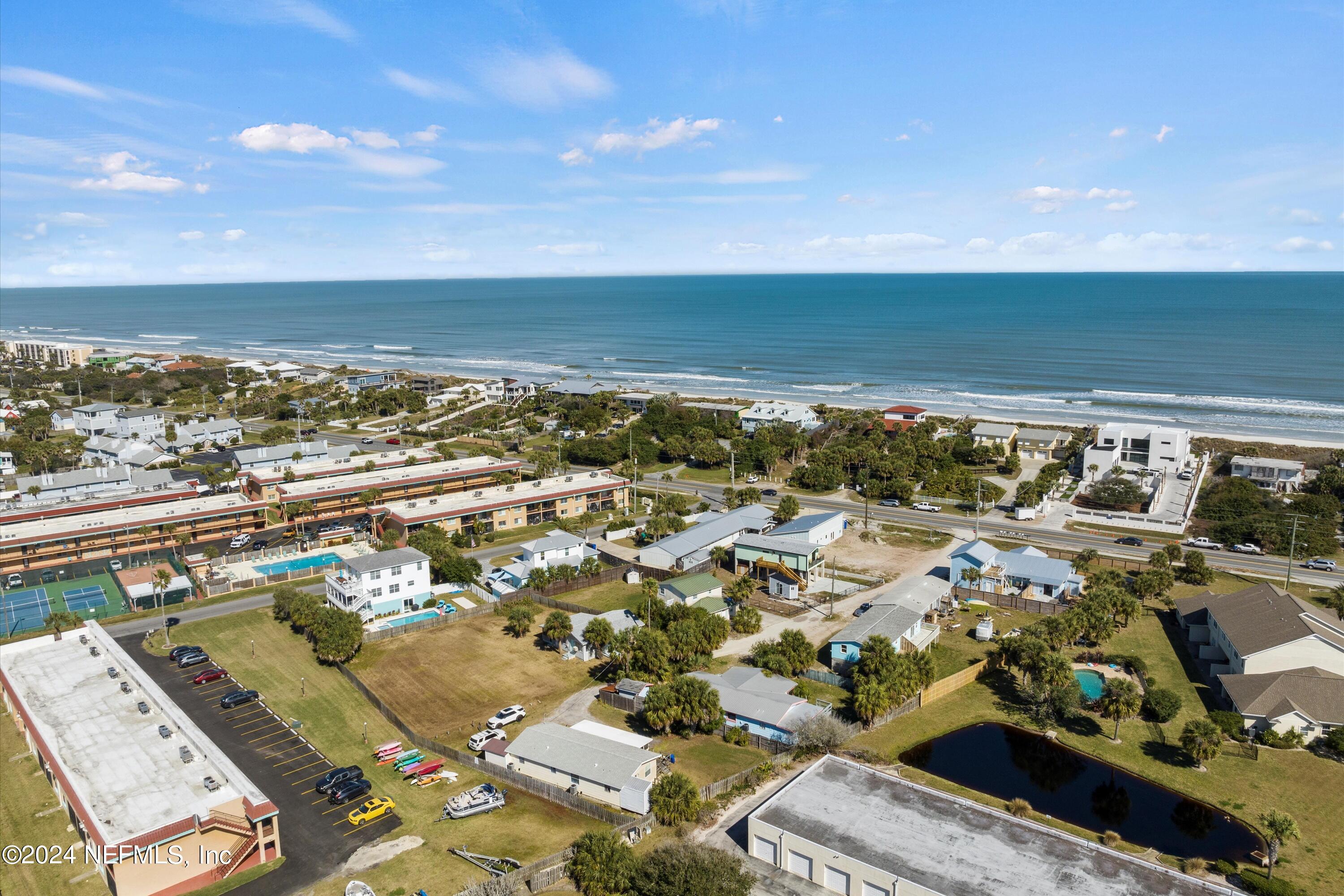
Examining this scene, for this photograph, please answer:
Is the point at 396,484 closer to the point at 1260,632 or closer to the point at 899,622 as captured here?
the point at 899,622

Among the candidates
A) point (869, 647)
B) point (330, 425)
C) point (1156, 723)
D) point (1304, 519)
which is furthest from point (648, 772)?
point (330, 425)

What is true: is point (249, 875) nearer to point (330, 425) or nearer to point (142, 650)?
point (142, 650)

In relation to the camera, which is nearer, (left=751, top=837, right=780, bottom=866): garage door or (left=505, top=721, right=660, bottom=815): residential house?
(left=751, top=837, right=780, bottom=866): garage door

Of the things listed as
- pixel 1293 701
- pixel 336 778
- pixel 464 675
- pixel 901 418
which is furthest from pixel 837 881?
pixel 901 418

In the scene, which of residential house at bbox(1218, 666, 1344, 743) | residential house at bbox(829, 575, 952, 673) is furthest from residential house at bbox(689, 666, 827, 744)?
residential house at bbox(1218, 666, 1344, 743)

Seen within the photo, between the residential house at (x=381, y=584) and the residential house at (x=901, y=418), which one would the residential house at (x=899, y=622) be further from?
the residential house at (x=901, y=418)

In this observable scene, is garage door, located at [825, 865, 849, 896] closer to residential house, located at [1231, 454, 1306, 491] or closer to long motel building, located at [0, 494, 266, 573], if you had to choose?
long motel building, located at [0, 494, 266, 573]

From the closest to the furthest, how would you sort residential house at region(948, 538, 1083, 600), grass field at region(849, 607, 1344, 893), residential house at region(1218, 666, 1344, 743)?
grass field at region(849, 607, 1344, 893) < residential house at region(1218, 666, 1344, 743) < residential house at region(948, 538, 1083, 600)
